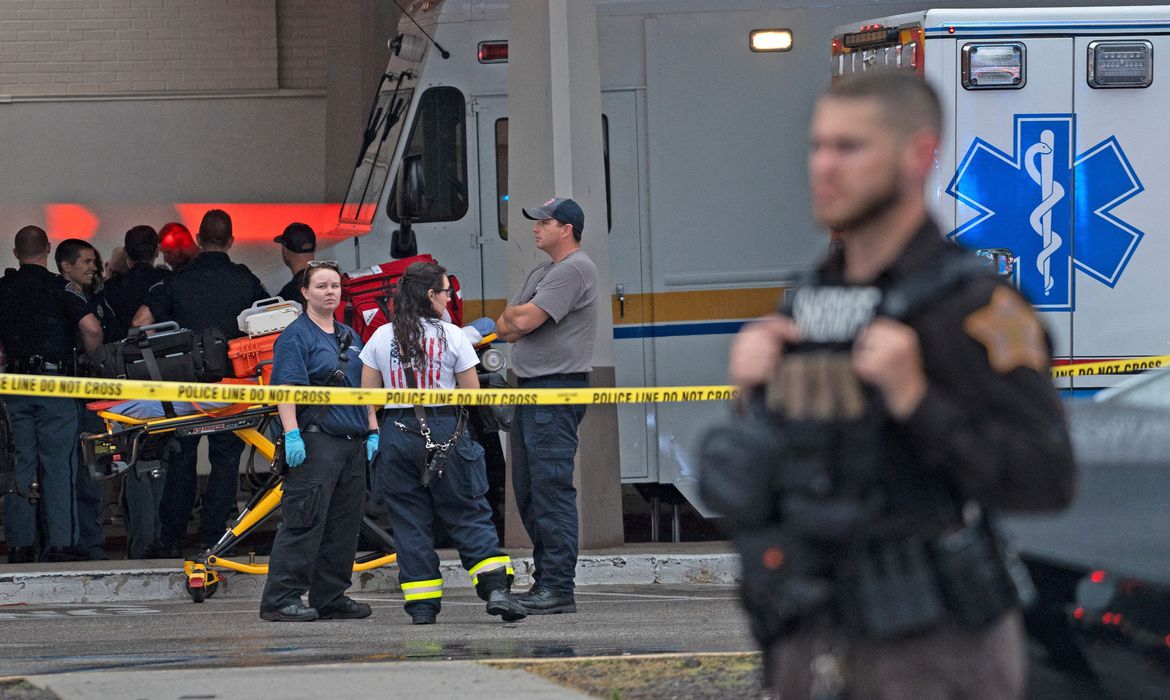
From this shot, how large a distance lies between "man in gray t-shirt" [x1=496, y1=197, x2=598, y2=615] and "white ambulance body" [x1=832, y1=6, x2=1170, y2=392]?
2.00m

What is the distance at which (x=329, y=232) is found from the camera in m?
10.1

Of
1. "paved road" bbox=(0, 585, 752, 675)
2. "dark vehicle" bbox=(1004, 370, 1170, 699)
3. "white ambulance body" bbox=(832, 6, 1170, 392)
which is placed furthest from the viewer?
"white ambulance body" bbox=(832, 6, 1170, 392)

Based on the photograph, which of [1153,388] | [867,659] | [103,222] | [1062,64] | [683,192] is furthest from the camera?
[103,222]

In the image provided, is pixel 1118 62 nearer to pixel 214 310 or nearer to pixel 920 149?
pixel 214 310

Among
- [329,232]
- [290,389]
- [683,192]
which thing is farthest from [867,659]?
[329,232]

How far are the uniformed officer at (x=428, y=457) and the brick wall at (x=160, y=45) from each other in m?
8.59

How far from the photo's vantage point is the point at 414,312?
7.04m

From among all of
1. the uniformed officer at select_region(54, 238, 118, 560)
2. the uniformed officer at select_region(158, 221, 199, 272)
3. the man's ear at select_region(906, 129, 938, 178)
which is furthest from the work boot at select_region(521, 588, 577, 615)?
the man's ear at select_region(906, 129, 938, 178)

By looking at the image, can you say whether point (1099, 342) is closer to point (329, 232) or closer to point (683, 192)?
point (683, 192)

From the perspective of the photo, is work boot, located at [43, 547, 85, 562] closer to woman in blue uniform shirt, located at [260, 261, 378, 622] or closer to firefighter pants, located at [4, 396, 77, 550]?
firefighter pants, located at [4, 396, 77, 550]

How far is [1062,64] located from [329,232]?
181 inches

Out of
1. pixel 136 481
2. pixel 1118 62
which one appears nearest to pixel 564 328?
pixel 1118 62

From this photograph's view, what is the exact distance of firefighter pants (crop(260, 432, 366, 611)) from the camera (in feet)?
23.6

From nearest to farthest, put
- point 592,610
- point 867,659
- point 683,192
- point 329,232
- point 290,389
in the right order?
point 867,659 < point 290,389 < point 592,610 < point 683,192 < point 329,232
